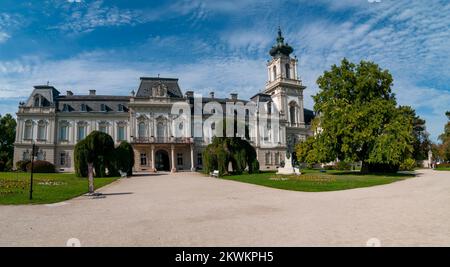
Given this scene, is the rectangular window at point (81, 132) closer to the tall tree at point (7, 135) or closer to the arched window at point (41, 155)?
the arched window at point (41, 155)

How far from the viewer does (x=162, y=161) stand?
162ft

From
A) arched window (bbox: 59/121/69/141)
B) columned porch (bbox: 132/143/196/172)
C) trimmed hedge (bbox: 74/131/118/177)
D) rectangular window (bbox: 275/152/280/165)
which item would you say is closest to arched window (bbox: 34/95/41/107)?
arched window (bbox: 59/121/69/141)

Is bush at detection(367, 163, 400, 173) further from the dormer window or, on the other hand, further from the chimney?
the dormer window

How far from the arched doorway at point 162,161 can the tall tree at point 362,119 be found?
1033 inches

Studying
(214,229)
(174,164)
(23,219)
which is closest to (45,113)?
(174,164)

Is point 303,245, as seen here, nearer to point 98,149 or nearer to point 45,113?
point 98,149

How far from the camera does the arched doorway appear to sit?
48812mm

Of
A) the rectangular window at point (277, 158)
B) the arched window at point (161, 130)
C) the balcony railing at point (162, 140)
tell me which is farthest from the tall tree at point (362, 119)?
the arched window at point (161, 130)

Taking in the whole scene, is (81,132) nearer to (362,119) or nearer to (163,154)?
(163,154)

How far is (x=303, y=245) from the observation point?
527cm

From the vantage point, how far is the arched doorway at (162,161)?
48812 millimetres

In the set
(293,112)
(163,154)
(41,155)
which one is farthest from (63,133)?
(293,112)
